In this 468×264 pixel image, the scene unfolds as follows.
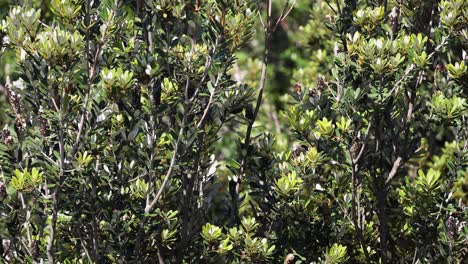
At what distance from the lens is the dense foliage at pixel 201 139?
130 inches

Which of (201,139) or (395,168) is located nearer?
(201,139)

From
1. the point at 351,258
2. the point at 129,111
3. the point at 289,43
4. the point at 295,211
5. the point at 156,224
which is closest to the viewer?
the point at 129,111

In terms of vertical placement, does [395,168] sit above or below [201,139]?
above

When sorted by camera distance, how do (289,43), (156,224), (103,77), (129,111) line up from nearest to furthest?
(103,77), (129,111), (156,224), (289,43)

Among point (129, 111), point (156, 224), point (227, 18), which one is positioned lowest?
point (156, 224)

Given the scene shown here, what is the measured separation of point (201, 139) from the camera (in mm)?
3629

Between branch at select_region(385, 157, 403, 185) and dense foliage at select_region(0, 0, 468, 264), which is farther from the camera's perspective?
branch at select_region(385, 157, 403, 185)

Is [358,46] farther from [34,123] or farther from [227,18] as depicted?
[34,123]

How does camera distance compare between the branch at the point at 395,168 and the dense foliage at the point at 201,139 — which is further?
the branch at the point at 395,168

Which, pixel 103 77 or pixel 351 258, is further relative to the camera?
pixel 351 258

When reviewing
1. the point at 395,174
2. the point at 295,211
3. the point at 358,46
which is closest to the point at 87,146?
the point at 295,211

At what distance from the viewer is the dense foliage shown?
3303mm

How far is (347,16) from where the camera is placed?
411cm

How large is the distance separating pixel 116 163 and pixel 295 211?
1.06 meters
